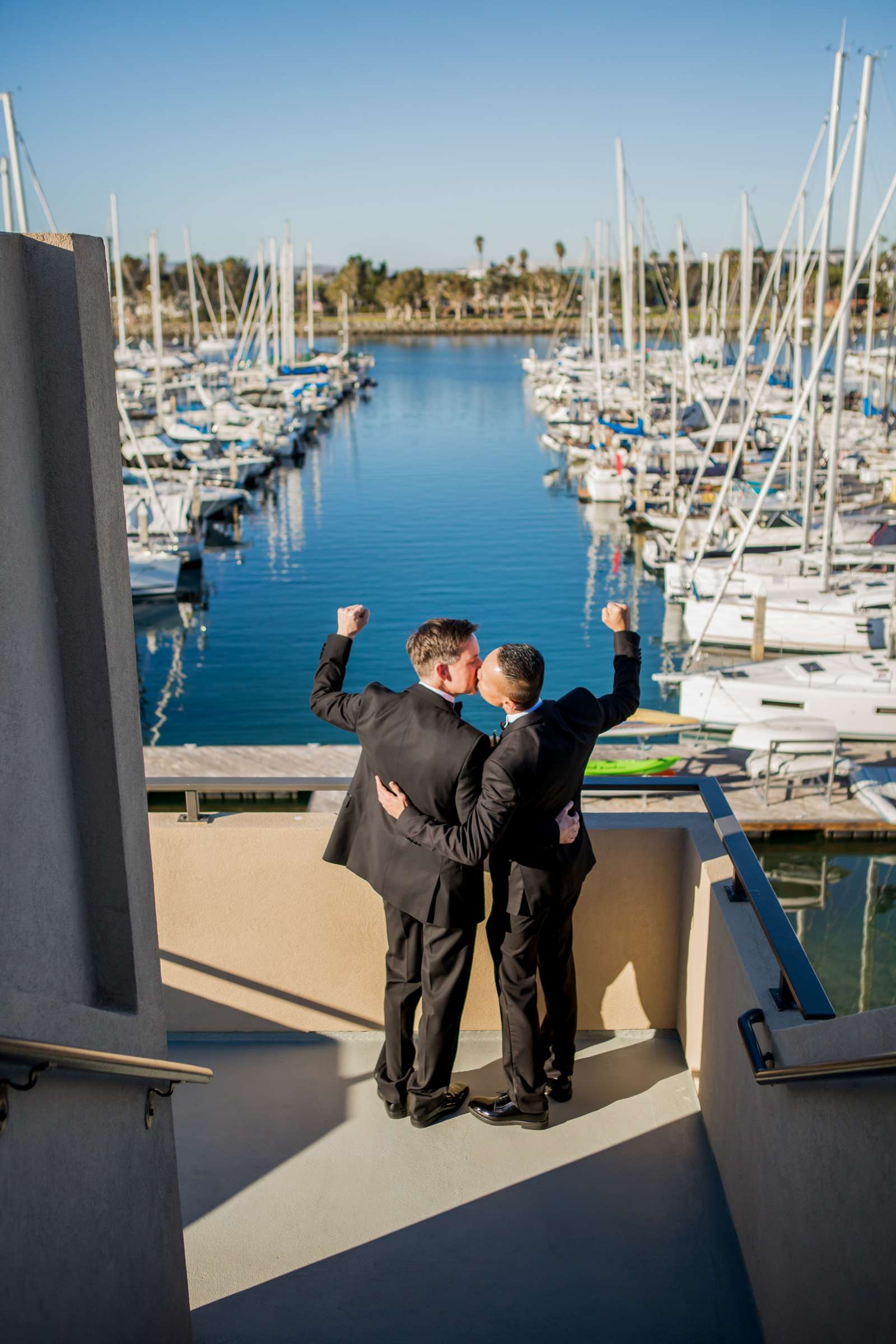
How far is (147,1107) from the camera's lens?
2357 millimetres

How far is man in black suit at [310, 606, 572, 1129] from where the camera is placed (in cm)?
324

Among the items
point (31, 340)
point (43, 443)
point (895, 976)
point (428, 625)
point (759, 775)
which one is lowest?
point (895, 976)

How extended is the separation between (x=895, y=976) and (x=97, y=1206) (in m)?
12.2

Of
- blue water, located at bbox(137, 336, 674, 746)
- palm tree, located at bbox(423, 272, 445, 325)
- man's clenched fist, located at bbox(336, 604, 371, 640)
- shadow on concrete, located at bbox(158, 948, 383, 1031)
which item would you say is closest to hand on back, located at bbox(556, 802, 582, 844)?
man's clenched fist, located at bbox(336, 604, 371, 640)

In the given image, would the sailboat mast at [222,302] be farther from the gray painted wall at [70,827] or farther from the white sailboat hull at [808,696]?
the gray painted wall at [70,827]

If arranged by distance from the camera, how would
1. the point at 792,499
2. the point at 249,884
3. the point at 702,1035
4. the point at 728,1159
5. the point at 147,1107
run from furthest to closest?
the point at 792,499, the point at 249,884, the point at 702,1035, the point at 728,1159, the point at 147,1107

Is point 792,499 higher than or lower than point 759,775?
higher

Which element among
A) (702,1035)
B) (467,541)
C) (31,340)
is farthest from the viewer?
(467,541)

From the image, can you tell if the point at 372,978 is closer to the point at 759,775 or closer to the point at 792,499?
the point at 759,775

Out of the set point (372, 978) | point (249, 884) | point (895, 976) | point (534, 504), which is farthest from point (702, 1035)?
point (534, 504)

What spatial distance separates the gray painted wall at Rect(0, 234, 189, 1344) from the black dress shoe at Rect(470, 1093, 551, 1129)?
1354mm

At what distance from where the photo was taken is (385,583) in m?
28.9

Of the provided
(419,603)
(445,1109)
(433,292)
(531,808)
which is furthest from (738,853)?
(433,292)

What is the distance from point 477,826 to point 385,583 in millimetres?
26014
